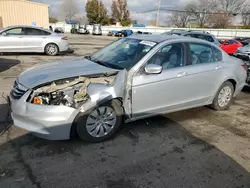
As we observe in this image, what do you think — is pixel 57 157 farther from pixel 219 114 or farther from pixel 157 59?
pixel 219 114

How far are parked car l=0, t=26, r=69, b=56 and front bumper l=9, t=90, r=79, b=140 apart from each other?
8332mm

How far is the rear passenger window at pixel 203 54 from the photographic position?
159 inches

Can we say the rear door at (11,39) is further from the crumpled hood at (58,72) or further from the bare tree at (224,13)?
the bare tree at (224,13)

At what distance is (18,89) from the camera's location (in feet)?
10.1

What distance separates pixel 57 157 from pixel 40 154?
24 centimetres

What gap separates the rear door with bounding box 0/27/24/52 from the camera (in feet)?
32.6

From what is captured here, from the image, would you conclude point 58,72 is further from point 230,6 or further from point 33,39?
point 230,6

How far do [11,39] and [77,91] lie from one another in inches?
345

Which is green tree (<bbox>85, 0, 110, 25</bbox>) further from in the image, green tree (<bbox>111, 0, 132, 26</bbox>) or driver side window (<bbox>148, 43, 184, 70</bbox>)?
driver side window (<bbox>148, 43, 184, 70</bbox>)

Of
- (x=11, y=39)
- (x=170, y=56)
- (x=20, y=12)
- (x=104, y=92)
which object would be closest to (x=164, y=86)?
(x=170, y=56)

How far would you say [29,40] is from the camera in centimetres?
1033

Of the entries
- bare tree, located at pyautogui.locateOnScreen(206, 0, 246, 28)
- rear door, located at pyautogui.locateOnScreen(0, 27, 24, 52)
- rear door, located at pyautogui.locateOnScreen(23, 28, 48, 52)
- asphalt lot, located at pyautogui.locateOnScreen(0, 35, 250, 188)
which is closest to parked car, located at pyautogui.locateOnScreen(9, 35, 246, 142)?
asphalt lot, located at pyautogui.locateOnScreen(0, 35, 250, 188)

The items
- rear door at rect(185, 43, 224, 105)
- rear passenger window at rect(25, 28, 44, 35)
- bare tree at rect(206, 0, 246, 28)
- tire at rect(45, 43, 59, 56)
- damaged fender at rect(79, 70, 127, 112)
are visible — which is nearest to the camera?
damaged fender at rect(79, 70, 127, 112)

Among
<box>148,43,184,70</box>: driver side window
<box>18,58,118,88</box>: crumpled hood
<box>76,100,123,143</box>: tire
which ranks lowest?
<box>76,100,123,143</box>: tire
